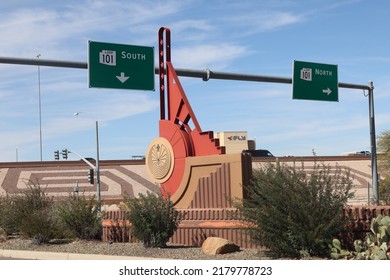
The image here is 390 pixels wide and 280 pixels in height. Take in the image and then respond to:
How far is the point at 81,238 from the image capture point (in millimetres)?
19891

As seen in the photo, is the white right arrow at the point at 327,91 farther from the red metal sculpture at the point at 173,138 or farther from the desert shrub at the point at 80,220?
the desert shrub at the point at 80,220

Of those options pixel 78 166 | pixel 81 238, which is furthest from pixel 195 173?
pixel 78 166

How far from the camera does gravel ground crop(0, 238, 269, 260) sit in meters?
14.6

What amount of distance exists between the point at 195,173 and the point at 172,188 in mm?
1344

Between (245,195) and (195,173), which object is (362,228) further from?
(195,173)

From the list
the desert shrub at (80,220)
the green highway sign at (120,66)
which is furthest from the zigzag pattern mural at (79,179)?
the desert shrub at (80,220)

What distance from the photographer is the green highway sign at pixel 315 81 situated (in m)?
25.5

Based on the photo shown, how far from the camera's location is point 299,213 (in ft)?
43.7

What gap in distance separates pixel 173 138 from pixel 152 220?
4750mm

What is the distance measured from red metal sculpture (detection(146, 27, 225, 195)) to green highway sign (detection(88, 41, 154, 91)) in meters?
0.64

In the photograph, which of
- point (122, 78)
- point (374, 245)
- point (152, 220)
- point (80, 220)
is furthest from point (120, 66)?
point (374, 245)

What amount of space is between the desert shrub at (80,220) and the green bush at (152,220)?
2.92 metres

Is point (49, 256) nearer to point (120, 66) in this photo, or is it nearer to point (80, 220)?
point (80, 220)

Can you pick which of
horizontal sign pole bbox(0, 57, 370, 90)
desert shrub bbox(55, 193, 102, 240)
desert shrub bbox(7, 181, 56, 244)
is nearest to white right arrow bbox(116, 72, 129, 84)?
horizontal sign pole bbox(0, 57, 370, 90)
